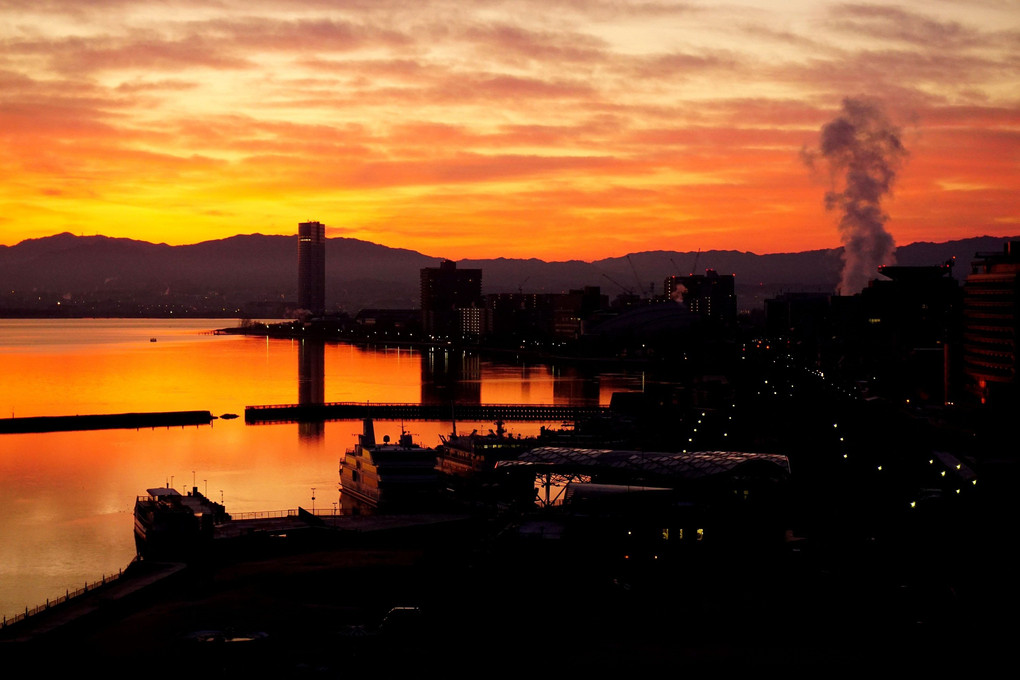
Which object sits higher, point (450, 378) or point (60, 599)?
point (450, 378)

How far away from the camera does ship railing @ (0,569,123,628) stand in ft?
45.2

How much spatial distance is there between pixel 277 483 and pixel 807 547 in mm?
13549

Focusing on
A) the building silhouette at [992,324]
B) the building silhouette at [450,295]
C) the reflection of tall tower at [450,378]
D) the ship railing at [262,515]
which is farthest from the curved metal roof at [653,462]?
the building silhouette at [450,295]

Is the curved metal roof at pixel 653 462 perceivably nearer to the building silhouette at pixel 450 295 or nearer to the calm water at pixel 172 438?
the calm water at pixel 172 438

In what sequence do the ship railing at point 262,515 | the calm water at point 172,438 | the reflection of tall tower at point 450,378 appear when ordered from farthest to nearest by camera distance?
the reflection of tall tower at point 450,378 < the ship railing at point 262,515 < the calm water at point 172,438

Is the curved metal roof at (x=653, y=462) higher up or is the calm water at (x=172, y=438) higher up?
the curved metal roof at (x=653, y=462)

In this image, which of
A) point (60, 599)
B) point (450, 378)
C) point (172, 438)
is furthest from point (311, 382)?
point (60, 599)

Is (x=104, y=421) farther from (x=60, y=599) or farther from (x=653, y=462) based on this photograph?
(x=653, y=462)

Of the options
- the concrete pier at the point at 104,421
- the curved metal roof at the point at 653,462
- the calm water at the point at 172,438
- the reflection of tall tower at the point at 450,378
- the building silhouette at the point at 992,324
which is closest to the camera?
the curved metal roof at the point at 653,462

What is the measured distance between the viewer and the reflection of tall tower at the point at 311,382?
121 feet

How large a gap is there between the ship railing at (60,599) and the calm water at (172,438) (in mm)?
264

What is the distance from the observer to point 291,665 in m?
11.0

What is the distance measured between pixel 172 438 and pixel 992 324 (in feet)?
83.7

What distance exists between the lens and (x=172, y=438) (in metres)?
34.5
